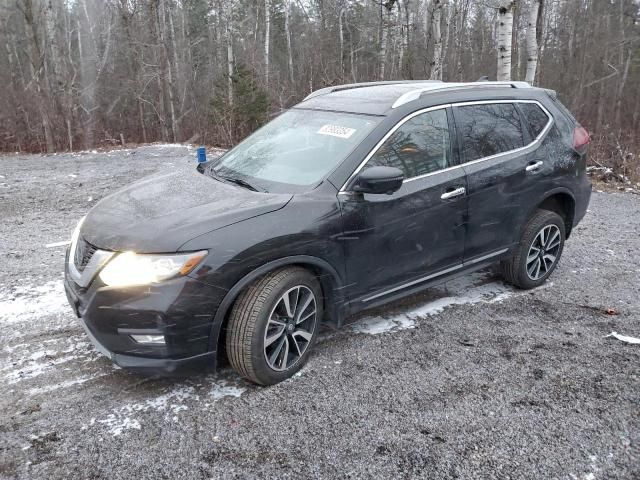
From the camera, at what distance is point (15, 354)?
370cm

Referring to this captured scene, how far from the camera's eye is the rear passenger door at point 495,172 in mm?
4125

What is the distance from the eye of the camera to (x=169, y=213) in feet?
10.5

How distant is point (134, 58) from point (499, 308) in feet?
77.9

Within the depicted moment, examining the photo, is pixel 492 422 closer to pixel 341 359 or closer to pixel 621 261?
pixel 341 359

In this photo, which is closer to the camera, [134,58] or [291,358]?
[291,358]

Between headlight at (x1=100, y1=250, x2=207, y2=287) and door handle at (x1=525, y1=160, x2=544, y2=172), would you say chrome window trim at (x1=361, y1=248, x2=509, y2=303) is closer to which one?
door handle at (x1=525, y1=160, x2=544, y2=172)

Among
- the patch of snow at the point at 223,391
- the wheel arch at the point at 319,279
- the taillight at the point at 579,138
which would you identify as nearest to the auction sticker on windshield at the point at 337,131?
the wheel arch at the point at 319,279

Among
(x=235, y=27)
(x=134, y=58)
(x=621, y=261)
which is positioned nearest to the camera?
(x=621, y=261)

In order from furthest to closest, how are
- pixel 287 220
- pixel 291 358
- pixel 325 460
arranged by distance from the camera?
1. pixel 291 358
2. pixel 287 220
3. pixel 325 460

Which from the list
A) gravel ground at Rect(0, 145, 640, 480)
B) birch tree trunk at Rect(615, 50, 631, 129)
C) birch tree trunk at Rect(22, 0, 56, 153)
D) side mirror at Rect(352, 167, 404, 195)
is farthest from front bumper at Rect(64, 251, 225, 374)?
birch tree trunk at Rect(615, 50, 631, 129)

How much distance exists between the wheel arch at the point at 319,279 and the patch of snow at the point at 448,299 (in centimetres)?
61

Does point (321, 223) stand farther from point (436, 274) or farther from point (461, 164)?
point (461, 164)

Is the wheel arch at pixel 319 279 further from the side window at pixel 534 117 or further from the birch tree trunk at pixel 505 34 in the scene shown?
the birch tree trunk at pixel 505 34

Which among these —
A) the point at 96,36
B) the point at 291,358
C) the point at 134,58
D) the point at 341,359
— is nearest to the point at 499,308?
the point at 341,359
